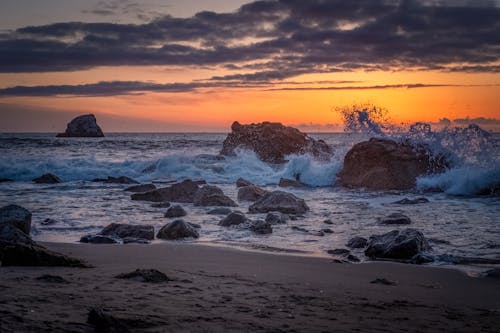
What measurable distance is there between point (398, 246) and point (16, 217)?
5.79 m

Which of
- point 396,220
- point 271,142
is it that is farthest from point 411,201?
point 271,142

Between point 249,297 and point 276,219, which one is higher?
point 249,297

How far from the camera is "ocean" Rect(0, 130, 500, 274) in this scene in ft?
27.5

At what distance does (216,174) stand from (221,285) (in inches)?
788

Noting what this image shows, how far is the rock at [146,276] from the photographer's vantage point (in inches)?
196

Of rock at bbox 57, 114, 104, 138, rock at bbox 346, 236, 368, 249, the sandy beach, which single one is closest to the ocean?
rock at bbox 346, 236, 368, 249

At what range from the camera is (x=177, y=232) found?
8.61 meters

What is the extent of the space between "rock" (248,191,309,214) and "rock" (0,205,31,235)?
5.07 metres

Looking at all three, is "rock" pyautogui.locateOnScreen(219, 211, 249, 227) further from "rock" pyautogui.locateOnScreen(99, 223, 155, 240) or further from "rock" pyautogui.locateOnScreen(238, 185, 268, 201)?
"rock" pyautogui.locateOnScreen(238, 185, 268, 201)

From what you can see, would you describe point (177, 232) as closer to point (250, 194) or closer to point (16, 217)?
point (16, 217)

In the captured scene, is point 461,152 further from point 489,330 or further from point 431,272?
point 489,330

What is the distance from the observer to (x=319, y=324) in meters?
3.81

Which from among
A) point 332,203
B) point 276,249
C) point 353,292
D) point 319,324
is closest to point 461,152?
point 332,203

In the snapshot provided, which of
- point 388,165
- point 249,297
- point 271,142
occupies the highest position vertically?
point 271,142
